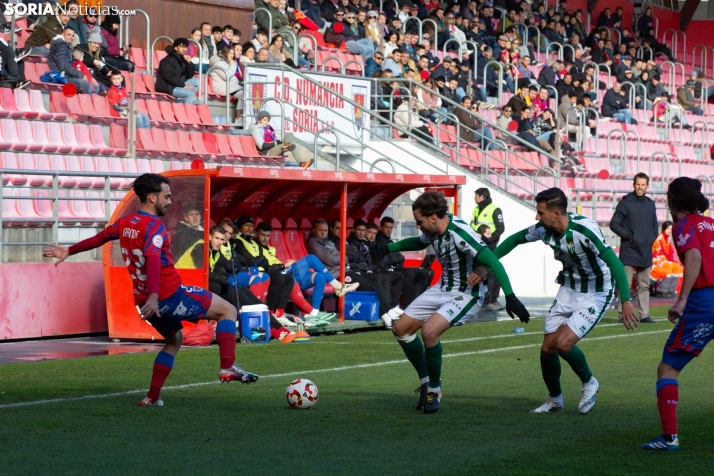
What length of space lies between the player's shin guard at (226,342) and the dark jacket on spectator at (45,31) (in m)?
10.8

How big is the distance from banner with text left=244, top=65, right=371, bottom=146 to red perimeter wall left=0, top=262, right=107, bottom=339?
6.12 meters

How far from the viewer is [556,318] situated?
898 cm

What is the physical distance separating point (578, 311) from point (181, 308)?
294cm

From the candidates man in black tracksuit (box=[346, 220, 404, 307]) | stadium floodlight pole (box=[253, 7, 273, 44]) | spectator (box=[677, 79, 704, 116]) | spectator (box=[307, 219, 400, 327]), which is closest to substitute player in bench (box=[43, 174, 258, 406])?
spectator (box=[307, 219, 400, 327])

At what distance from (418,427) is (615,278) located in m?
1.87

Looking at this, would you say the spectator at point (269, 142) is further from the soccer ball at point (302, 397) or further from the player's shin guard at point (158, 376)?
the soccer ball at point (302, 397)

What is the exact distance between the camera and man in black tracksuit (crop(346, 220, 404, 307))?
17.0 m

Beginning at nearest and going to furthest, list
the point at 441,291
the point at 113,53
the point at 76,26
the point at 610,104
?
the point at 441,291 → the point at 76,26 → the point at 113,53 → the point at 610,104

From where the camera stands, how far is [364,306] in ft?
54.4

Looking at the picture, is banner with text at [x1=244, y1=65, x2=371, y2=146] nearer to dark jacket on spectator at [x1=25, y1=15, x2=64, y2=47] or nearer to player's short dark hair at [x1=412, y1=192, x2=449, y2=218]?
dark jacket on spectator at [x1=25, y1=15, x2=64, y2=47]

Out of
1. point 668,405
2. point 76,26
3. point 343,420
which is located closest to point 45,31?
point 76,26

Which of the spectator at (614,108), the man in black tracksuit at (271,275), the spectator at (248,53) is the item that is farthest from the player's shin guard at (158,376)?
the spectator at (614,108)

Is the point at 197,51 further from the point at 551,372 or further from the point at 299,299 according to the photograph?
the point at 551,372

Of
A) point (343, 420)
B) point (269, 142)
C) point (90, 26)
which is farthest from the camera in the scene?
point (269, 142)
